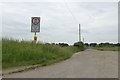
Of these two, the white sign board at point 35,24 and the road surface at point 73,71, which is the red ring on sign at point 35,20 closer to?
the white sign board at point 35,24

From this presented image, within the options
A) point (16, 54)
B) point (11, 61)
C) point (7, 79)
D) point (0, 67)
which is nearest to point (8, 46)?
point (16, 54)

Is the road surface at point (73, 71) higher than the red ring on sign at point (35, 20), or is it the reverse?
the red ring on sign at point (35, 20)

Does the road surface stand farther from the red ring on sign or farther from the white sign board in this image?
the red ring on sign

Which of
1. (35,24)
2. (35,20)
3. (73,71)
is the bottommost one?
(73,71)

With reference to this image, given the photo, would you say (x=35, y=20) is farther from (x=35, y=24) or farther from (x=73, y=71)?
(x=73, y=71)

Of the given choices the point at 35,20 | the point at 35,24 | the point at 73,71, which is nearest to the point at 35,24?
the point at 35,24

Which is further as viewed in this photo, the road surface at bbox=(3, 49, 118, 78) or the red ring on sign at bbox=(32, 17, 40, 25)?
the red ring on sign at bbox=(32, 17, 40, 25)

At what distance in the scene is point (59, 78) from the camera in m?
10.6

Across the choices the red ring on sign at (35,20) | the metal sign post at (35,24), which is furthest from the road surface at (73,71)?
the red ring on sign at (35,20)

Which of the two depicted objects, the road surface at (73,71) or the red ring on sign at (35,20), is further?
the red ring on sign at (35,20)

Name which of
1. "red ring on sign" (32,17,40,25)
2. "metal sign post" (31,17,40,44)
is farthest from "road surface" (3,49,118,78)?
"red ring on sign" (32,17,40,25)

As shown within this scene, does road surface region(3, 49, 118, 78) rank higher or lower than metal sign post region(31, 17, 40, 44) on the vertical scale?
lower

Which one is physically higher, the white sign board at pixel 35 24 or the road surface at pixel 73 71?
the white sign board at pixel 35 24

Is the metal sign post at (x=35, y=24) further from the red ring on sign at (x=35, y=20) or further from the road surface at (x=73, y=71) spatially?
the road surface at (x=73, y=71)
